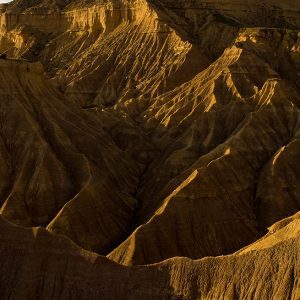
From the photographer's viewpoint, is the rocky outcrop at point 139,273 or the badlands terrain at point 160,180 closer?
the rocky outcrop at point 139,273

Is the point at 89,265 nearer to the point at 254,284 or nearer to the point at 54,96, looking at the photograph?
the point at 254,284

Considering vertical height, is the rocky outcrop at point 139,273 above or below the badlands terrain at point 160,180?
above

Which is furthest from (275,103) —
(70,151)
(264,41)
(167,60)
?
(167,60)

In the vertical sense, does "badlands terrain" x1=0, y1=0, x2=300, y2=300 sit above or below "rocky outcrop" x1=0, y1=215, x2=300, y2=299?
below

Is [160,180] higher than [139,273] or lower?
lower

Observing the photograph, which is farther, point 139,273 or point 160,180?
point 160,180

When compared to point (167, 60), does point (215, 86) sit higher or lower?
higher

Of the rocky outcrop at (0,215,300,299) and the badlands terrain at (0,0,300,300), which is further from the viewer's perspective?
the badlands terrain at (0,0,300,300)

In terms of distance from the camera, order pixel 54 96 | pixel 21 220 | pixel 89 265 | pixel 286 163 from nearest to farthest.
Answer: pixel 89 265 → pixel 21 220 → pixel 286 163 → pixel 54 96
